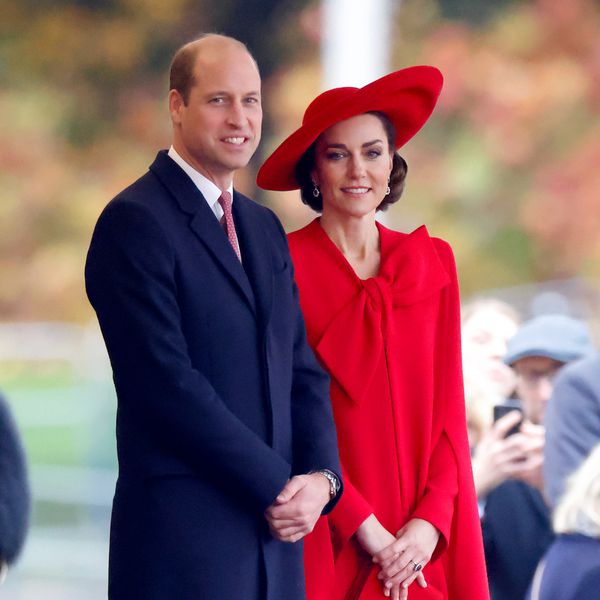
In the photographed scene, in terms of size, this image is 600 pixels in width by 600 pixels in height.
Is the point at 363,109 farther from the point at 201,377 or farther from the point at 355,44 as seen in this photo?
the point at 355,44

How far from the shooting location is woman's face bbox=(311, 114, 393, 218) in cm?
227

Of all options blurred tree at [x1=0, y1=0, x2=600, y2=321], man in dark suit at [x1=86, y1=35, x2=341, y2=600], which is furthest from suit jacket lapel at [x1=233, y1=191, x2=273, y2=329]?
blurred tree at [x1=0, y1=0, x2=600, y2=321]

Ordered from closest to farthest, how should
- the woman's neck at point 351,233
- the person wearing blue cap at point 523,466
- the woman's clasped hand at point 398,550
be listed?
1. the woman's clasped hand at point 398,550
2. the woman's neck at point 351,233
3. the person wearing blue cap at point 523,466

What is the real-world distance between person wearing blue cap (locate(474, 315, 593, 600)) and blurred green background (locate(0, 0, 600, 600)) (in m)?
2.06

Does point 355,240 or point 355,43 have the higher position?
point 355,43

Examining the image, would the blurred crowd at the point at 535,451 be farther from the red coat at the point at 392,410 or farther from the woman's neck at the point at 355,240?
the woman's neck at the point at 355,240

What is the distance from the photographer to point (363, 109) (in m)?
2.28

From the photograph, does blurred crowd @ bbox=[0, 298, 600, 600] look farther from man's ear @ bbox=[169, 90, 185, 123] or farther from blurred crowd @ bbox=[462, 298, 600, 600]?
man's ear @ bbox=[169, 90, 185, 123]

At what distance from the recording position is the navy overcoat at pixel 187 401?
1.91m

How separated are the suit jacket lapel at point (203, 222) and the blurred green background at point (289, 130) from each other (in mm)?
3312

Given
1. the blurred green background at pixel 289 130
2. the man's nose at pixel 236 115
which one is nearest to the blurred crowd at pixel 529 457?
the man's nose at pixel 236 115

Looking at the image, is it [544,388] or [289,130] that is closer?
[544,388]

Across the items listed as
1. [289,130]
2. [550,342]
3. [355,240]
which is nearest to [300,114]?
[289,130]

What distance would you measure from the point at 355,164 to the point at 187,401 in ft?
1.93
